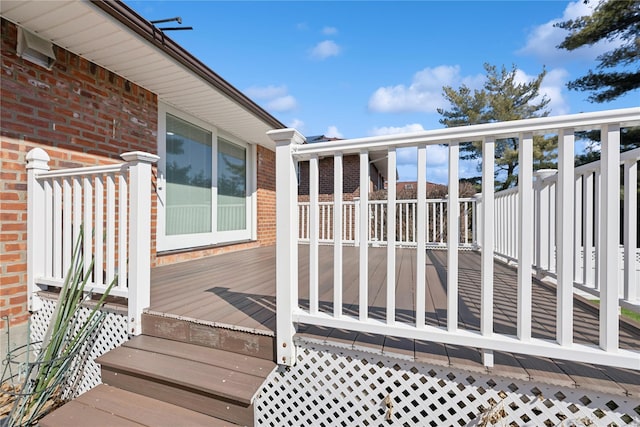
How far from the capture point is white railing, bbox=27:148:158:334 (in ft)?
6.78

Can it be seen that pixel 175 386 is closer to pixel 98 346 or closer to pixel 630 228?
pixel 98 346

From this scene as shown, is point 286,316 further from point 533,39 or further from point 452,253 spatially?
point 533,39

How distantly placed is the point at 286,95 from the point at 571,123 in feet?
146

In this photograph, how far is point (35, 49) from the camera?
2.45 metres

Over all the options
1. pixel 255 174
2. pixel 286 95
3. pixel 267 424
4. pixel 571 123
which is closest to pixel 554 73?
pixel 255 174

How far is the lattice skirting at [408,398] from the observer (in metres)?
1.26

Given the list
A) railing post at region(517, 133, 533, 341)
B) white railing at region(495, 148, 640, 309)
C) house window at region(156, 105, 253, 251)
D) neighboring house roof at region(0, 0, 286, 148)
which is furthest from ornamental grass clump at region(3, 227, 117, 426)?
white railing at region(495, 148, 640, 309)

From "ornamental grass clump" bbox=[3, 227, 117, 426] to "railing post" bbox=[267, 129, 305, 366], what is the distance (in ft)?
4.49

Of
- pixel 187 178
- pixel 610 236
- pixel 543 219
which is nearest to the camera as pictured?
pixel 610 236

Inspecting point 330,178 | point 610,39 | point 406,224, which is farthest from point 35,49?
point 610,39

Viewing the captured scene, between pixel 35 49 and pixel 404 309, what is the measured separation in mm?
3676

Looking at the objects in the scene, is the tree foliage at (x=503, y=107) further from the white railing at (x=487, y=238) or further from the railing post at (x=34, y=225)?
the railing post at (x=34, y=225)

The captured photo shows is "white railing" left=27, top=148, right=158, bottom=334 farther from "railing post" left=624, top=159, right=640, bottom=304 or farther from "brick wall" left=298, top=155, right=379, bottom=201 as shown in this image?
"brick wall" left=298, top=155, right=379, bottom=201

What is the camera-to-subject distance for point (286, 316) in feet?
5.39
